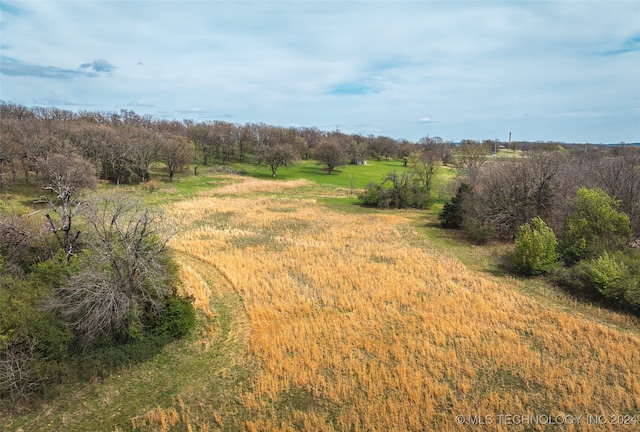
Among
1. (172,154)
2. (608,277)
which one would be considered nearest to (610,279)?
(608,277)

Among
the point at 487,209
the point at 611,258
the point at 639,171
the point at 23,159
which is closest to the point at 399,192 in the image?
the point at 487,209

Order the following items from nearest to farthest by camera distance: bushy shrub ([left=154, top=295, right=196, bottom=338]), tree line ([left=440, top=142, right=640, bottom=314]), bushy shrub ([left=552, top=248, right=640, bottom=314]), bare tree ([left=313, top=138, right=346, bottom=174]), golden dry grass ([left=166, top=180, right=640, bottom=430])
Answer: golden dry grass ([left=166, top=180, right=640, bottom=430]), bushy shrub ([left=154, top=295, right=196, bottom=338]), bushy shrub ([left=552, top=248, right=640, bottom=314]), tree line ([left=440, top=142, right=640, bottom=314]), bare tree ([left=313, top=138, right=346, bottom=174])

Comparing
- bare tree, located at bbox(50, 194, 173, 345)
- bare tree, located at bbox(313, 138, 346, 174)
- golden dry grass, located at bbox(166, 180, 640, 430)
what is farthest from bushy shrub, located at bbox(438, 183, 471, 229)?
bare tree, located at bbox(313, 138, 346, 174)

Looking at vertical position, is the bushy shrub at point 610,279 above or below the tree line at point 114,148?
below

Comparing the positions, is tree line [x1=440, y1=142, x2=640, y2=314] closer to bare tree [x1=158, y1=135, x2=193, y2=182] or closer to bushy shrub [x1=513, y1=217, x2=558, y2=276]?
bushy shrub [x1=513, y1=217, x2=558, y2=276]

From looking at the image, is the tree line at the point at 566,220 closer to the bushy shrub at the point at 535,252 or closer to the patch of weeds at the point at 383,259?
the bushy shrub at the point at 535,252

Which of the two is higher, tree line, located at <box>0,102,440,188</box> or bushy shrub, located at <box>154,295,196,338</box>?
tree line, located at <box>0,102,440,188</box>

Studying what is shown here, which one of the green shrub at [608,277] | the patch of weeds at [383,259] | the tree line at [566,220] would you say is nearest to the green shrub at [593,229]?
the tree line at [566,220]
